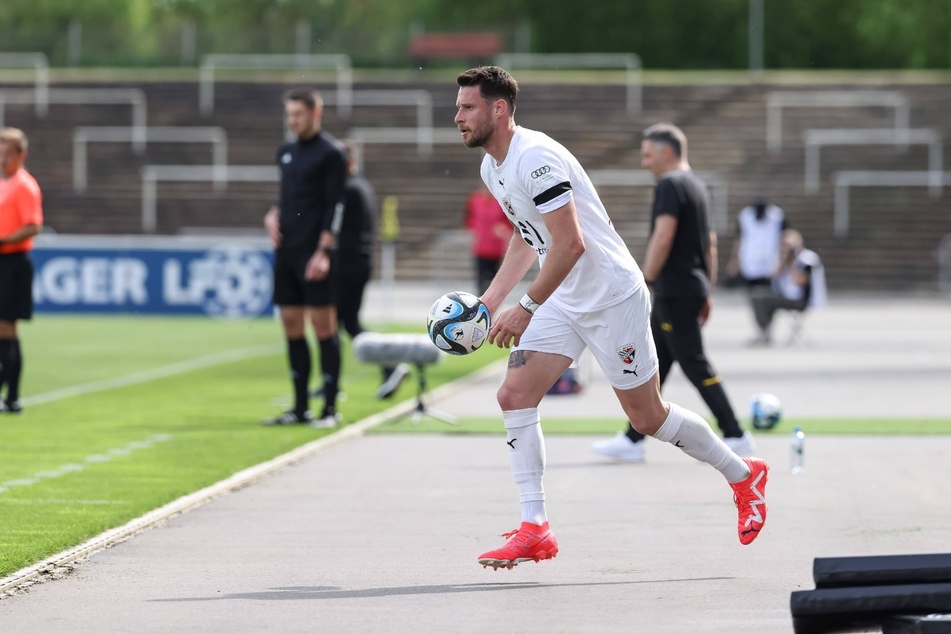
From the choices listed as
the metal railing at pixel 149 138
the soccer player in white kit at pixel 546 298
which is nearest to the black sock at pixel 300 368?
the soccer player in white kit at pixel 546 298

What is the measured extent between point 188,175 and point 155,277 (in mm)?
15096

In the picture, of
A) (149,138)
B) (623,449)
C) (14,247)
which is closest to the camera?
(623,449)

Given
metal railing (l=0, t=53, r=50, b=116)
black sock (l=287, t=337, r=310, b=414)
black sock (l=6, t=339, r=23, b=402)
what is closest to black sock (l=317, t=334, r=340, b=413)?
black sock (l=287, t=337, r=310, b=414)

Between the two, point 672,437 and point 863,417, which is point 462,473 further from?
point 863,417

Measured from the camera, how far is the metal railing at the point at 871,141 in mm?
40281

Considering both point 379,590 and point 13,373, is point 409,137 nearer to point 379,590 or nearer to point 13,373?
point 13,373

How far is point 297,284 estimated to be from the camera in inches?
492

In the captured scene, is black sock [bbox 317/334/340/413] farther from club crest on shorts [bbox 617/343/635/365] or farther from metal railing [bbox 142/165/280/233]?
metal railing [bbox 142/165/280/233]

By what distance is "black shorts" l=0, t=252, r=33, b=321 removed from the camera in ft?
44.7

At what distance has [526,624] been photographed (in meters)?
6.16

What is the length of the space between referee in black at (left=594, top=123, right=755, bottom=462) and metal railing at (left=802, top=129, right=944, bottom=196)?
97.0ft

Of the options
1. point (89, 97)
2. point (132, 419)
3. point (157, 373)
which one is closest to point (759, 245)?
point (157, 373)

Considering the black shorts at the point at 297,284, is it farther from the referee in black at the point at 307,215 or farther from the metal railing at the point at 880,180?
the metal railing at the point at 880,180

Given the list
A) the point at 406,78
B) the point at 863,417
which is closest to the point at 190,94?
the point at 406,78
